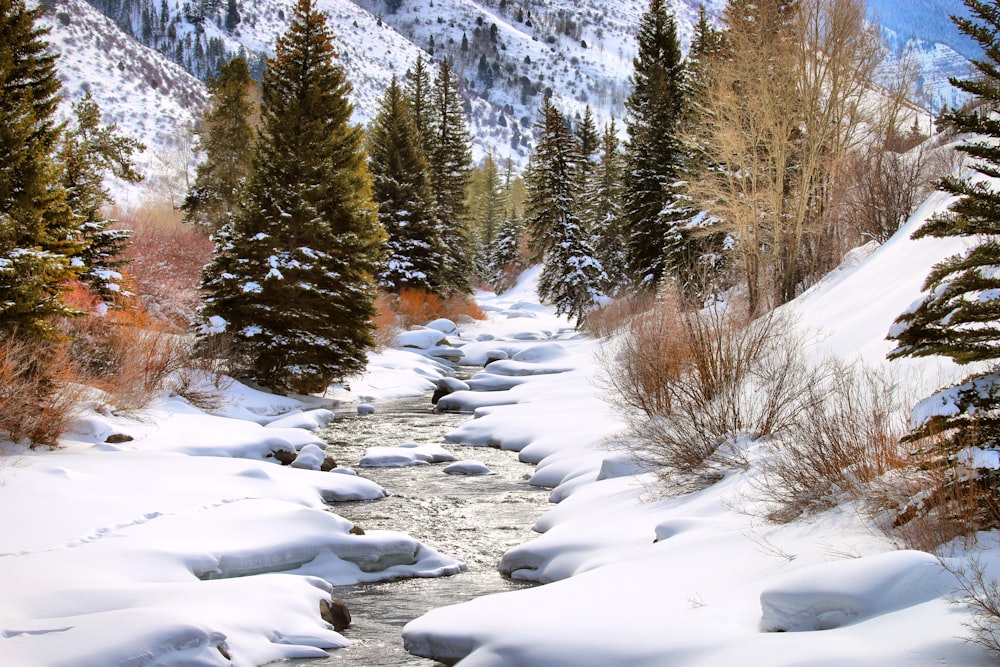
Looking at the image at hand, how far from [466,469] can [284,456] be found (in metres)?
3.31

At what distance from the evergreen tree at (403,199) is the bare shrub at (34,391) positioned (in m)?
25.5

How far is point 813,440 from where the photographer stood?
8.09 m

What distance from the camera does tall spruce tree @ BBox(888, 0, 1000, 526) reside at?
5695mm

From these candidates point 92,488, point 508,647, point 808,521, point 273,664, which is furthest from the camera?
point 92,488

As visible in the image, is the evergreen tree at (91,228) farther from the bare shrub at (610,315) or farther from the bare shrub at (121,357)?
the bare shrub at (610,315)

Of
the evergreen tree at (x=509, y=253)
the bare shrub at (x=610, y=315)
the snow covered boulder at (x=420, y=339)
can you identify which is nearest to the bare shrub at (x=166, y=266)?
the snow covered boulder at (x=420, y=339)

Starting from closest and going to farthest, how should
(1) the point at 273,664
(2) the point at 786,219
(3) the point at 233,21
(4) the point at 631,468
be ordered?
(1) the point at 273,664
(4) the point at 631,468
(2) the point at 786,219
(3) the point at 233,21

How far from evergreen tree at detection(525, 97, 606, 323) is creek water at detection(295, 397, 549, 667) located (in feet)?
66.0

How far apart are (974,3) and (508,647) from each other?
5860 millimetres

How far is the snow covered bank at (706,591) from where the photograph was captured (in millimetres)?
5047

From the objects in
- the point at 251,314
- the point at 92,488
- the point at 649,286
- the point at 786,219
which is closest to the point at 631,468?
the point at 92,488

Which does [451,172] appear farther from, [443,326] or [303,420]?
[303,420]

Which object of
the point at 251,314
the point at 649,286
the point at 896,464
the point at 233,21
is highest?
the point at 233,21

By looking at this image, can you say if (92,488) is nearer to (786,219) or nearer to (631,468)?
(631,468)
